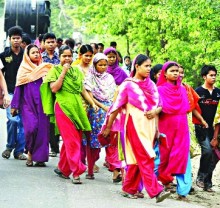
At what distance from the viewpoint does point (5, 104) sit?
391 inches

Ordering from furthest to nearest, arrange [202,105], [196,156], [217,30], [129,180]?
1. [217,30]
2. [196,156]
3. [202,105]
4. [129,180]

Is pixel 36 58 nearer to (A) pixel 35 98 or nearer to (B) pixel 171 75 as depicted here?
(A) pixel 35 98

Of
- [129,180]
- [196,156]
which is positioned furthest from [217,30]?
[129,180]

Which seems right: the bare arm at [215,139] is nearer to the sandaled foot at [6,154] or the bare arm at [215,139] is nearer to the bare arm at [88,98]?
the bare arm at [88,98]

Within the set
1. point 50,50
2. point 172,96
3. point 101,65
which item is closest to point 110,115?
point 172,96

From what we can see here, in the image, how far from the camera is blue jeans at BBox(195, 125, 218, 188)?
36.7 feet

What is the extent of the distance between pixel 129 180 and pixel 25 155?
3720mm

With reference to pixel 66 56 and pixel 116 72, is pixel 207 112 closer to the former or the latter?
pixel 116 72

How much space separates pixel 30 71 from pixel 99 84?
1147 mm

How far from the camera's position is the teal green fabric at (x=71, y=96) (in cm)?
1030

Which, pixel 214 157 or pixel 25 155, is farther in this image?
pixel 25 155

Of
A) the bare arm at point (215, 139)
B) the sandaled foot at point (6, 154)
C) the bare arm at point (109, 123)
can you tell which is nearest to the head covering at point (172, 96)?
the bare arm at point (109, 123)

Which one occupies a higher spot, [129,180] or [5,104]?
[5,104]

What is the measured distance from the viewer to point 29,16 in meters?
26.3
